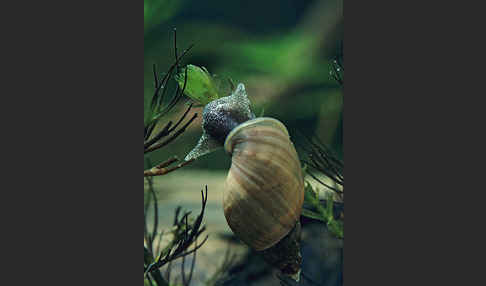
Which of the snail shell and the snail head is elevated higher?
the snail head

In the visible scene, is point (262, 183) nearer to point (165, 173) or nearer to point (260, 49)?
point (165, 173)

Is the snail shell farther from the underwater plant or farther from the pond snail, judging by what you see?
the underwater plant

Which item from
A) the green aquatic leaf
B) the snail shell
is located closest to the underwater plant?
the green aquatic leaf

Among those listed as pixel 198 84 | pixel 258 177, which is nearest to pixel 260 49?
pixel 198 84

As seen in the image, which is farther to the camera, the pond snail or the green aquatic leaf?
the green aquatic leaf

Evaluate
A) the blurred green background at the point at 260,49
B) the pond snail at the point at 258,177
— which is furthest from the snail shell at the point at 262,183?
the blurred green background at the point at 260,49

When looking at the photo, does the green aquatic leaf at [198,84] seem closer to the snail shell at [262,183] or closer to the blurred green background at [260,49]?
the blurred green background at [260,49]
